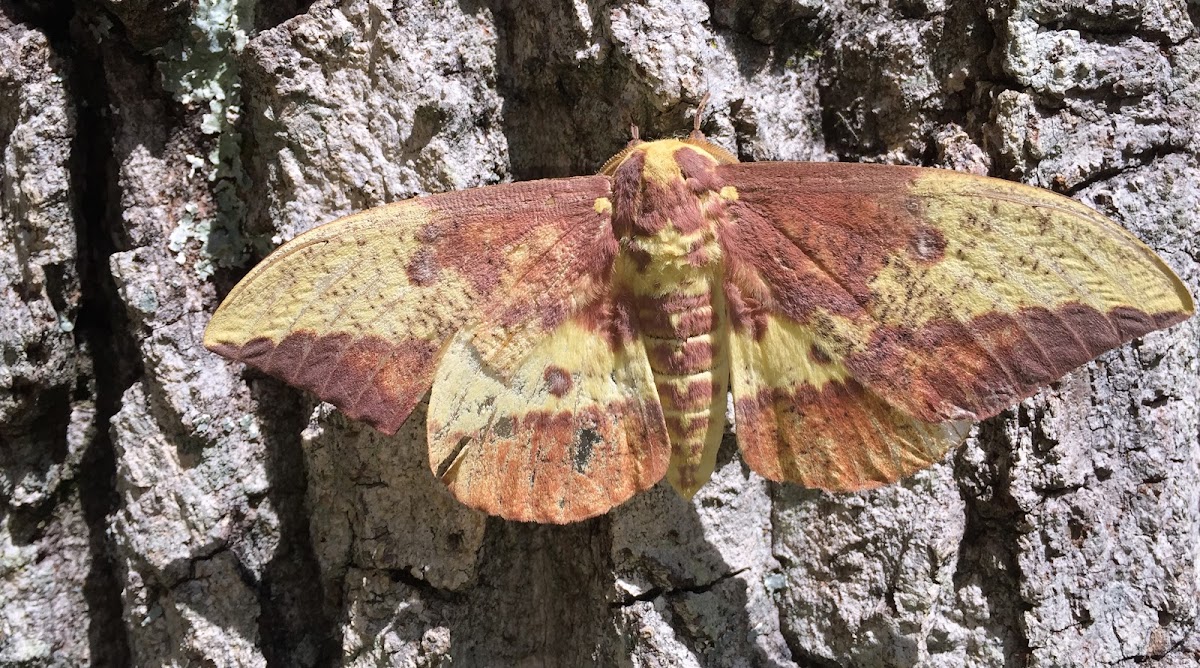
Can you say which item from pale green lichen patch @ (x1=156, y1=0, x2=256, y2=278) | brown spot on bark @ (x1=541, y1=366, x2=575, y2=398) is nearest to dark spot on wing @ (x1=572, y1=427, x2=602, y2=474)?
brown spot on bark @ (x1=541, y1=366, x2=575, y2=398)

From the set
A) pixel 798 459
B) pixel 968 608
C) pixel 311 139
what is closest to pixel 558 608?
pixel 798 459

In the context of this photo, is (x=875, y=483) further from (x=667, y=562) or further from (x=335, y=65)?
(x=335, y=65)

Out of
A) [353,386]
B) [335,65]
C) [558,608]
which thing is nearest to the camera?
[353,386]

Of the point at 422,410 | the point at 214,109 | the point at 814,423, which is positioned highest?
the point at 214,109

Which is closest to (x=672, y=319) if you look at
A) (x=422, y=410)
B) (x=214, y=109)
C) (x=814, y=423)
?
(x=814, y=423)

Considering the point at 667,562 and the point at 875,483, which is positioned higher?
the point at 875,483

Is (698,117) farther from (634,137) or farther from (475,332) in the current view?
(475,332)

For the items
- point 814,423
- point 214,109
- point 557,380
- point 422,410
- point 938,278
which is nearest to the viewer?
point 938,278

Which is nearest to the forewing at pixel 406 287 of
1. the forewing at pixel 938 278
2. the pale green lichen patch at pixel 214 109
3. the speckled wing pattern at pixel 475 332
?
the speckled wing pattern at pixel 475 332
